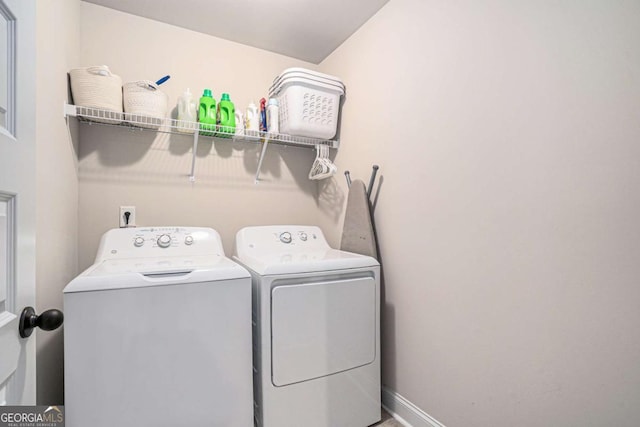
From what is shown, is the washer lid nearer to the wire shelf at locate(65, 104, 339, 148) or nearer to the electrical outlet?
the electrical outlet

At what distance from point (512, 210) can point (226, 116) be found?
1.67m

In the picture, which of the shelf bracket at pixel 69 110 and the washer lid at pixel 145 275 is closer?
the washer lid at pixel 145 275

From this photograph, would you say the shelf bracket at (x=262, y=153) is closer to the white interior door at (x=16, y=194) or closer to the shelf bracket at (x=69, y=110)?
the shelf bracket at (x=69, y=110)

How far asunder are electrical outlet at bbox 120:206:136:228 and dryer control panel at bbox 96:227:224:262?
0.22 meters

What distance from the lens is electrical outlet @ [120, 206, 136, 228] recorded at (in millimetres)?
Result: 1801

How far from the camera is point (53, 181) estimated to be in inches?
49.3

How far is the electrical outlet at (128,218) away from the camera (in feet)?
5.91

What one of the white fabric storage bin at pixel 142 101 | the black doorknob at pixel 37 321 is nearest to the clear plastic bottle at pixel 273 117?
the white fabric storage bin at pixel 142 101

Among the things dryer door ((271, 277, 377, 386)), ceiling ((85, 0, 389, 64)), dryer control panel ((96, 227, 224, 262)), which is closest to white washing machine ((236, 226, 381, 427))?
dryer door ((271, 277, 377, 386))

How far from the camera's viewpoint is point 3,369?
54 cm

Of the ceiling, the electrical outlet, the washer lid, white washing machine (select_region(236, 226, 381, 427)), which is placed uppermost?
the ceiling

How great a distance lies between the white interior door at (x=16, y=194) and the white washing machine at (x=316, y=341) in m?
0.81

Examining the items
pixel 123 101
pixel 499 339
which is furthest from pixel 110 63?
pixel 499 339

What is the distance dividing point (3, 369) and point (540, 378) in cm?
149
